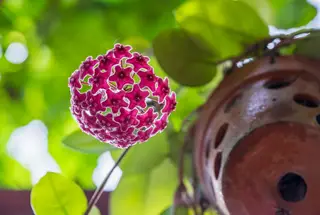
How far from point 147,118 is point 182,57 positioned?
0.32 feet

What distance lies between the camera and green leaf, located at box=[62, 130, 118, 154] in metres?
0.83

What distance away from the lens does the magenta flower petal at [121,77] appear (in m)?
0.71

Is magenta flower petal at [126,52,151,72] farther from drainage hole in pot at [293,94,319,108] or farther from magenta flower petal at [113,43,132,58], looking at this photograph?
drainage hole in pot at [293,94,319,108]

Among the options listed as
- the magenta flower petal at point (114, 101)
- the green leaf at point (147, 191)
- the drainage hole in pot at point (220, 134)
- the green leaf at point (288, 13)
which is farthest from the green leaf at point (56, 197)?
the green leaf at point (288, 13)

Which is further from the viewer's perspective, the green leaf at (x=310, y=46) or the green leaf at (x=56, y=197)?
the green leaf at (x=56, y=197)

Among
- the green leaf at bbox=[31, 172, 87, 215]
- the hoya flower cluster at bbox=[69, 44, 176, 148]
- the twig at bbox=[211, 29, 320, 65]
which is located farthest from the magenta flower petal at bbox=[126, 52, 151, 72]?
the green leaf at bbox=[31, 172, 87, 215]

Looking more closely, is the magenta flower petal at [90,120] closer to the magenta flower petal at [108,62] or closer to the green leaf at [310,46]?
the magenta flower petal at [108,62]

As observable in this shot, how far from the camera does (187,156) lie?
776mm

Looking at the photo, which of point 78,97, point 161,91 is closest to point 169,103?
point 161,91

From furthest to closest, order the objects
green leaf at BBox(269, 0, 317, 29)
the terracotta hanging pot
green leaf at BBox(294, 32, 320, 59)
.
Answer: green leaf at BBox(269, 0, 317, 29) < green leaf at BBox(294, 32, 320, 59) < the terracotta hanging pot

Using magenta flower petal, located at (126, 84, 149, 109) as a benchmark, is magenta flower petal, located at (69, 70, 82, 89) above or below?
above

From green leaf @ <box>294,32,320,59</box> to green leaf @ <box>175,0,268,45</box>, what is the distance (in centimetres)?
6

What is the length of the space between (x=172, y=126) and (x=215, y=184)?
0.76 feet

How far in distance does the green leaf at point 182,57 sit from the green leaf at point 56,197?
0.73ft
